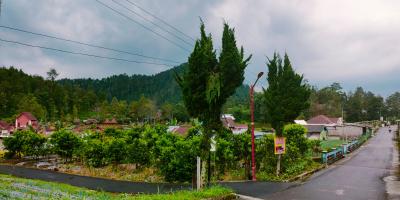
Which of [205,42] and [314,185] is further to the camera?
[314,185]

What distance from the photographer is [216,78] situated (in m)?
17.1

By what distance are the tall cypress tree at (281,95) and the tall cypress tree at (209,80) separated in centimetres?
823

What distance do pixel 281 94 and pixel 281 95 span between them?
0.07 meters

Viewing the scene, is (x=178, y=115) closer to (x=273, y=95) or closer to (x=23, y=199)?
(x=273, y=95)

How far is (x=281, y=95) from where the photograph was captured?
85.4 ft

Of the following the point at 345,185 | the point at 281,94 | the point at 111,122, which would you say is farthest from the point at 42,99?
the point at 345,185

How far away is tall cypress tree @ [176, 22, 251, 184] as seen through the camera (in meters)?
17.3

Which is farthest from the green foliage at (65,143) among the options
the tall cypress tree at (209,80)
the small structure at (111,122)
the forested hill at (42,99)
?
the small structure at (111,122)

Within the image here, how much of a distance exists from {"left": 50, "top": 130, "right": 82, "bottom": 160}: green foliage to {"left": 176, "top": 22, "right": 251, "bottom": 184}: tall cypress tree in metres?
27.5

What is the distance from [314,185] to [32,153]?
34.7 meters

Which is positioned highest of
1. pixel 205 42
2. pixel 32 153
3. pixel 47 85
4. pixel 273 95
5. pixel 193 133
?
pixel 47 85

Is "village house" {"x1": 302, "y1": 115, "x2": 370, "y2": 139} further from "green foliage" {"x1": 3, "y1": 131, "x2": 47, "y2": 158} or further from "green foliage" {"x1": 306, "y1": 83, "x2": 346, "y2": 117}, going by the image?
"green foliage" {"x1": 3, "y1": 131, "x2": 47, "y2": 158}

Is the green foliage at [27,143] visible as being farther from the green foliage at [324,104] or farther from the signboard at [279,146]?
the green foliage at [324,104]

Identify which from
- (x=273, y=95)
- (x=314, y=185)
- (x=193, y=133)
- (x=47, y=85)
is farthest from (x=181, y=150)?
(x=47, y=85)
